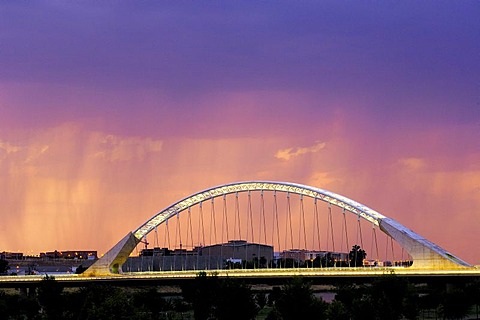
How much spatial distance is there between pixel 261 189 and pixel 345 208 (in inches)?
563

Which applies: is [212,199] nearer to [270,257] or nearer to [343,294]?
[343,294]

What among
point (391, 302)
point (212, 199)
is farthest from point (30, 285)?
point (391, 302)

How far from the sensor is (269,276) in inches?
4232

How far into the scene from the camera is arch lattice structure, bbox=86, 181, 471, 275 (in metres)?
100

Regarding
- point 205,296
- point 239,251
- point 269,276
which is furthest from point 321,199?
point 239,251

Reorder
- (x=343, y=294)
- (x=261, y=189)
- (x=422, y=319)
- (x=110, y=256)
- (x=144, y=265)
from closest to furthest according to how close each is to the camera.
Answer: (x=422, y=319)
(x=343, y=294)
(x=261, y=189)
(x=110, y=256)
(x=144, y=265)

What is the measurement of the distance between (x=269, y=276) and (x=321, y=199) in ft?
34.6

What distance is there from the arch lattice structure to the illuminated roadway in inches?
77.6

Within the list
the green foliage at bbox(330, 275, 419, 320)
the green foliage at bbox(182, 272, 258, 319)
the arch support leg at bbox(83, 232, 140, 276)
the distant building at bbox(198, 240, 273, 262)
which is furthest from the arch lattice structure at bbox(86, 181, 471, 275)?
the distant building at bbox(198, 240, 273, 262)

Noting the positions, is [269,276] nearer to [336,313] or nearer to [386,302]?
[386,302]

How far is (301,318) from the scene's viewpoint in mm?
71812

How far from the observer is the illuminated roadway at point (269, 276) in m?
97.1

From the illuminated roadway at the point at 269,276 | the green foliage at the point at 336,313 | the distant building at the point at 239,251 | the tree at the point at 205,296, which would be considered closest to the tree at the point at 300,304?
the green foliage at the point at 336,313

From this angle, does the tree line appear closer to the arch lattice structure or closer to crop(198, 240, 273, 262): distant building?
the arch lattice structure
